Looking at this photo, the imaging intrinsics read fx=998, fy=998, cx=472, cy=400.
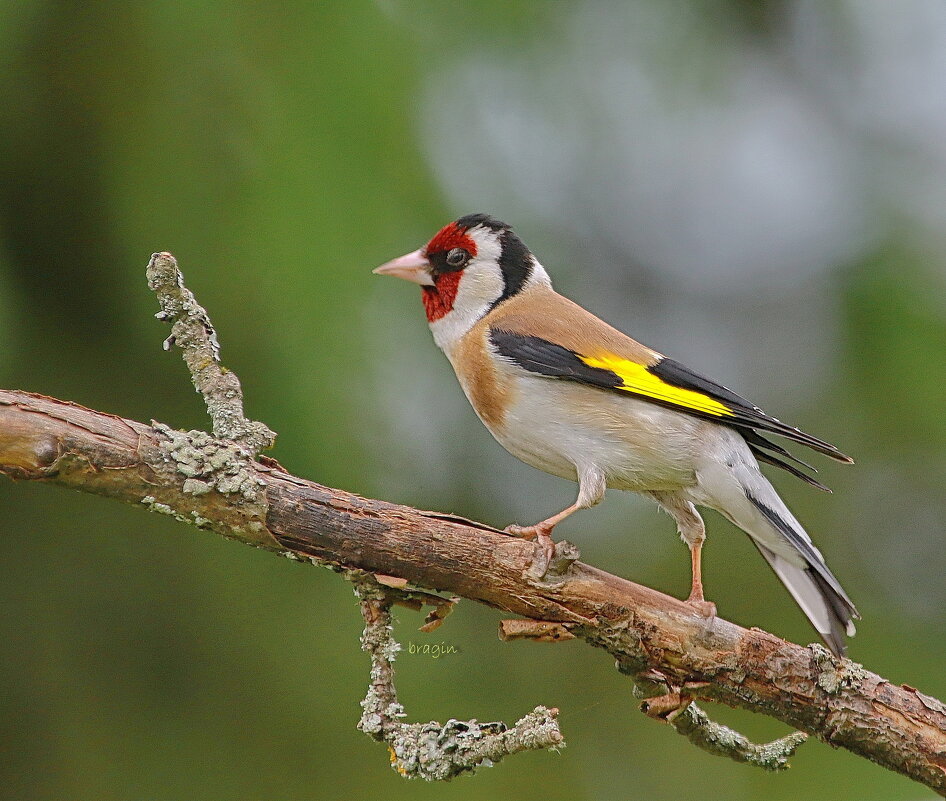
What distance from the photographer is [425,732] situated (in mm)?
2414

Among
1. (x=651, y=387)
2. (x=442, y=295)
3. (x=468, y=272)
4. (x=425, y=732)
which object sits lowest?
(x=425, y=732)

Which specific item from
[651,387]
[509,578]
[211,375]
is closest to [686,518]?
[651,387]

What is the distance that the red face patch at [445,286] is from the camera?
3615 millimetres

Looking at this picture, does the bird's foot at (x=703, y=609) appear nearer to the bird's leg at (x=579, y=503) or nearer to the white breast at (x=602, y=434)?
the bird's leg at (x=579, y=503)

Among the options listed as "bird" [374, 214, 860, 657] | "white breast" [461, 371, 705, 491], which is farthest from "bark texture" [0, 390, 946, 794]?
"white breast" [461, 371, 705, 491]

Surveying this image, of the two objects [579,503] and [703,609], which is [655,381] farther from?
[703,609]

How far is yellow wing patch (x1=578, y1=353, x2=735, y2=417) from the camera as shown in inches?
128

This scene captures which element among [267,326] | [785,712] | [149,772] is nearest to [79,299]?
[267,326]

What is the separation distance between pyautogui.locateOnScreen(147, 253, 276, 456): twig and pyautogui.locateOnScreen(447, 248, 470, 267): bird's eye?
4.24ft

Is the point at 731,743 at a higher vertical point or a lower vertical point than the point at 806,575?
lower

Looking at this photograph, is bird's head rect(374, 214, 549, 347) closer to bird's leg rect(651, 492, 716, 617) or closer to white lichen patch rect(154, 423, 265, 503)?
bird's leg rect(651, 492, 716, 617)

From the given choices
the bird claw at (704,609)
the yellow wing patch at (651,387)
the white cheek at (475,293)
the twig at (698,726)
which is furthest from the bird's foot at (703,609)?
the white cheek at (475,293)

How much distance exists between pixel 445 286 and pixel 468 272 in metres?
0.12

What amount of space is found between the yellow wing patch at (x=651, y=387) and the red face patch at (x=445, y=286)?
0.65 meters
